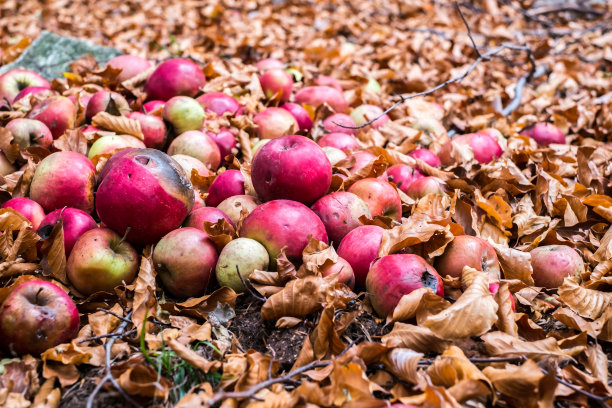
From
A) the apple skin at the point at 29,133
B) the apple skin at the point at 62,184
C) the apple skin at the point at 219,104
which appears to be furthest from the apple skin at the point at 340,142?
the apple skin at the point at 29,133

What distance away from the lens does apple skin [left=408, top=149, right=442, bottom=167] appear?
3.30 m

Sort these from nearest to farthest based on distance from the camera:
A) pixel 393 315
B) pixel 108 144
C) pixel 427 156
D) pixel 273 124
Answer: pixel 393 315 → pixel 108 144 → pixel 427 156 → pixel 273 124

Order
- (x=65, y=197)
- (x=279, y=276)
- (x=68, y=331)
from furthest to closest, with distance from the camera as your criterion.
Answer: (x=65, y=197) < (x=279, y=276) < (x=68, y=331)

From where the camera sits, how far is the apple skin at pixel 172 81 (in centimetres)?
364

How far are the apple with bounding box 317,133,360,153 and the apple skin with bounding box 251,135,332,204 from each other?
34.5 inches

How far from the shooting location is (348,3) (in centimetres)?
758

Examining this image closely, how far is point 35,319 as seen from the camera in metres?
1.75

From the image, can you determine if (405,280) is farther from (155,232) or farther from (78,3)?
(78,3)

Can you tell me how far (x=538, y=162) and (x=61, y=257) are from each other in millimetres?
2894

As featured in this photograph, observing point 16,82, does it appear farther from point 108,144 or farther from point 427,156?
point 427,156

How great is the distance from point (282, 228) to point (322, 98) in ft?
6.97

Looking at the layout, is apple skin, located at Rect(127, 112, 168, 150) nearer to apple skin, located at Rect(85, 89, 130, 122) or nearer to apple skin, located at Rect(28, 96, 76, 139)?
apple skin, located at Rect(85, 89, 130, 122)

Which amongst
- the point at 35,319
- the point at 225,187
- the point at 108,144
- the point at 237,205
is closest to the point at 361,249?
the point at 237,205

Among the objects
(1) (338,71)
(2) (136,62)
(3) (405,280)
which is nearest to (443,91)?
(1) (338,71)
